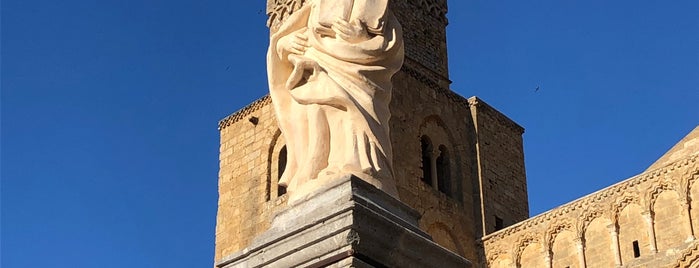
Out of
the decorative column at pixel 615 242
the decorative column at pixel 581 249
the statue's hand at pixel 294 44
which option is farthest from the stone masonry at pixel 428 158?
the statue's hand at pixel 294 44

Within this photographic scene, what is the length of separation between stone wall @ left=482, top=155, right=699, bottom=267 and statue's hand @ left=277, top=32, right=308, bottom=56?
12.4 meters

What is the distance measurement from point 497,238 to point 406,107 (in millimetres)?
3148

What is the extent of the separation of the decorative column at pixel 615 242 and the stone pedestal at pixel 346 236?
1319 centimetres

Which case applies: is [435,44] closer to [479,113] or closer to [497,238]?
[479,113]

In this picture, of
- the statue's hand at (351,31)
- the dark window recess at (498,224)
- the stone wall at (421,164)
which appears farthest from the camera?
the dark window recess at (498,224)

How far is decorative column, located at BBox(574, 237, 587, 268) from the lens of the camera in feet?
58.0

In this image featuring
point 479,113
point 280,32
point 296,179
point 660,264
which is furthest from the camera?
point 479,113

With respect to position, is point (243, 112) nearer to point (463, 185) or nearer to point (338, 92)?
point (463, 185)

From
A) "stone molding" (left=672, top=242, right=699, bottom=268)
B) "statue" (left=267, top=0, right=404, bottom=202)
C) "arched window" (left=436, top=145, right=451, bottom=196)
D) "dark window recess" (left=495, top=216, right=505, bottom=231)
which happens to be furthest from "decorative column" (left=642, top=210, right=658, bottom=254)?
"statue" (left=267, top=0, right=404, bottom=202)

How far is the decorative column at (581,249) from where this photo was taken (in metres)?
17.7

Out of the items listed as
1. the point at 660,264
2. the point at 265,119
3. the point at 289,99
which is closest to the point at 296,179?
the point at 289,99

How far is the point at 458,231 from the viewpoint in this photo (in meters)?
20.9

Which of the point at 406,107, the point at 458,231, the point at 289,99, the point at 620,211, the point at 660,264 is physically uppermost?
the point at 406,107

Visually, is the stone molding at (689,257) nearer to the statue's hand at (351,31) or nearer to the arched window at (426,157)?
the arched window at (426,157)
